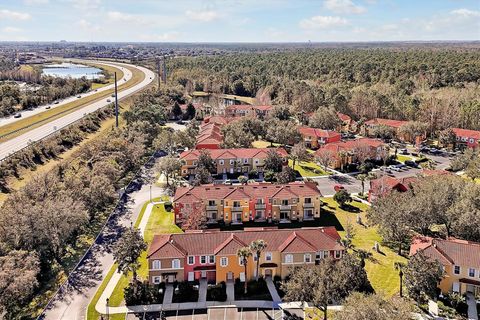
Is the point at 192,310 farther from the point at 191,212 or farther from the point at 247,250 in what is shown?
the point at 191,212

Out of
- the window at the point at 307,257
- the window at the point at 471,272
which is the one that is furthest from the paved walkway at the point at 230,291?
the window at the point at 471,272

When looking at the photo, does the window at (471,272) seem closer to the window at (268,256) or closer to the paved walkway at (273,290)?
the paved walkway at (273,290)

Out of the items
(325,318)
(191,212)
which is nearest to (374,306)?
(325,318)

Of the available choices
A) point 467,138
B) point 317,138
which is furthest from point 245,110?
point 467,138

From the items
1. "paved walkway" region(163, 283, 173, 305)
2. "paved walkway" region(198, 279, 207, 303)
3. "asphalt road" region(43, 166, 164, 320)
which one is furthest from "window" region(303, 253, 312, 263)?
"asphalt road" region(43, 166, 164, 320)

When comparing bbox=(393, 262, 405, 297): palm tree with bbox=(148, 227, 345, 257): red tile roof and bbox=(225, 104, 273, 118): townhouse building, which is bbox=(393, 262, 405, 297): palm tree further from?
bbox=(225, 104, 273, 118): townhouse building

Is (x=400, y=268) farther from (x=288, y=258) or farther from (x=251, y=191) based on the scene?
(x=251, y=191)
